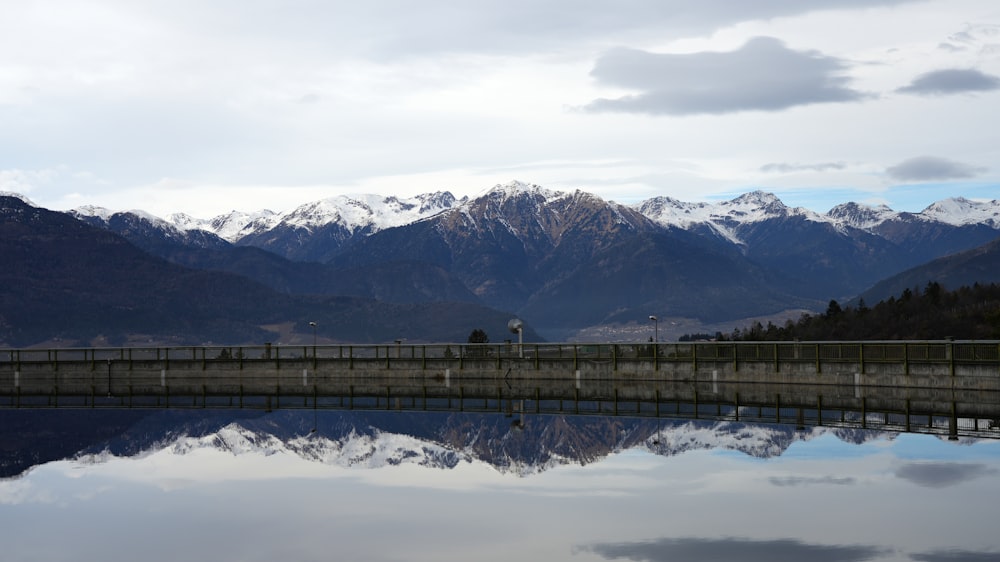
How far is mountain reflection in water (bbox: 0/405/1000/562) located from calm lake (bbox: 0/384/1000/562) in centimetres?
9

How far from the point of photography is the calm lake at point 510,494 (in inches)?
1094

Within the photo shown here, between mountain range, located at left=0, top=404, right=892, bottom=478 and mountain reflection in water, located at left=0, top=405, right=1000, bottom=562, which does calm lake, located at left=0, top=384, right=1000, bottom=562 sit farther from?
mountain range, located at left=0, top=404, right=892, bottom=478

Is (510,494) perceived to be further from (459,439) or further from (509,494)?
(459,439)

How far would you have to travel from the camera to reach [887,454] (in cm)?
4250

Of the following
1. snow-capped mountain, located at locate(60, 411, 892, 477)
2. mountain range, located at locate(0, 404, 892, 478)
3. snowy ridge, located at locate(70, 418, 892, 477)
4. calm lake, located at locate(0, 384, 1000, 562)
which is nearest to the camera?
calm lake, located at locate(0, 384, 1000, 562)

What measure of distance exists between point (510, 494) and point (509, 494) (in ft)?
0.14

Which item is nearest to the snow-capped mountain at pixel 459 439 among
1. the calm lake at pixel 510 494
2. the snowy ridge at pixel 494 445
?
the snowy ridge at pixel 494 445

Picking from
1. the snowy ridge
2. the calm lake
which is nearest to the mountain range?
the snowy ridge

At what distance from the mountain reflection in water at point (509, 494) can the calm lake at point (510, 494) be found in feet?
0.30

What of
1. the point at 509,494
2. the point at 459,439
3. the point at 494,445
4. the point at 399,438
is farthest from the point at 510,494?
the point at 399,438

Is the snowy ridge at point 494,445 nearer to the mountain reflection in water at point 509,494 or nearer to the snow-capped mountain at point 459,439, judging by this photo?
the snow-capped mountain at point 459,439

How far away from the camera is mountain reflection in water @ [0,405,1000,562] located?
2783cm

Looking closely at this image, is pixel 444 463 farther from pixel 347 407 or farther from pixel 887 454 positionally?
pixel 347 407

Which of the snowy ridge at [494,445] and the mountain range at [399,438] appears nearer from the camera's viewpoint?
the snowy ridge at [494,445]
